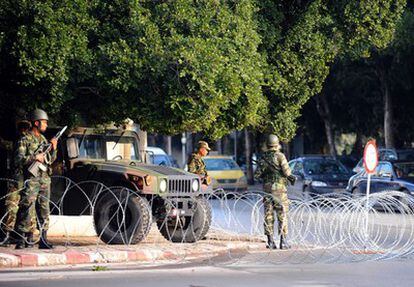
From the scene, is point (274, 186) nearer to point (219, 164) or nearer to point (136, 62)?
point (136, 62)

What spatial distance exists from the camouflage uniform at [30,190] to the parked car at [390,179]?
1551 cm

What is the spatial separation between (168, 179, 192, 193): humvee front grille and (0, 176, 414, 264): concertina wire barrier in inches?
6.3

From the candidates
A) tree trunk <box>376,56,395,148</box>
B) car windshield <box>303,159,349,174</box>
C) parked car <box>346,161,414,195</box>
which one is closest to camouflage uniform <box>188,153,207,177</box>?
parked car <box>346,161,414,195</box>

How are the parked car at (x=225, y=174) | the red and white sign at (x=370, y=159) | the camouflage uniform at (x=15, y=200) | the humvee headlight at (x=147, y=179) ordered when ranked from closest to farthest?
the camouflage uniform at (x=15, y=200)
the humvee headlight at (x=147, y=179)
the red and white sign at (x=370, y=159)
the parked car at (x=225, y=174)

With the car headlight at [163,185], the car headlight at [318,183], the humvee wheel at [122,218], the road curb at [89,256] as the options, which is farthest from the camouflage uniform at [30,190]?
the car headlight at [318,183]

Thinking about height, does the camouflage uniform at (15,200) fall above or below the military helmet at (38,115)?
below

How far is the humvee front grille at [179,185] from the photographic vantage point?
57.6ft

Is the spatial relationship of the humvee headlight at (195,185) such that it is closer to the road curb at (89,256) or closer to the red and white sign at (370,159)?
the road curb at (89,256)

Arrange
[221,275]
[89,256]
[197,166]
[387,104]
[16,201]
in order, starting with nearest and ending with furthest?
[221,275] < [89,256] < [16,201] < [197,166] < [387,104]

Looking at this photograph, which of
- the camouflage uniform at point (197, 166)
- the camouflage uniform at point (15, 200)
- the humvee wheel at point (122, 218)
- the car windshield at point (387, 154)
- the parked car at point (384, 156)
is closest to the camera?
the camouflage uniform at point (15, 200)

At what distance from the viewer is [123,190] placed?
17062 millimetres

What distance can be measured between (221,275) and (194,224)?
4.86m

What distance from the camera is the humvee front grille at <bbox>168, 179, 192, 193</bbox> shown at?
57.6 ft

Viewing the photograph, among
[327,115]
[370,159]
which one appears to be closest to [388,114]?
[327,115]
